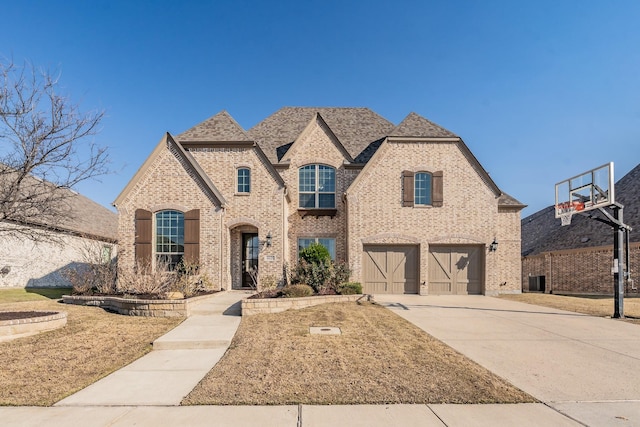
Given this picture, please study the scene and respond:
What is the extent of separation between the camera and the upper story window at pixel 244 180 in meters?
16.0

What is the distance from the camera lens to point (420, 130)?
16859 millimetres

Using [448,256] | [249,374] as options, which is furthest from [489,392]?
[448,256]

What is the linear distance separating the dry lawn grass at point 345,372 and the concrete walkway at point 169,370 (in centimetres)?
29

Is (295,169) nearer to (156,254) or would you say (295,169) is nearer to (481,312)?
(156,254)

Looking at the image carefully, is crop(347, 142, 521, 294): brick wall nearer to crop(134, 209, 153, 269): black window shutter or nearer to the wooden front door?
the wooden front door

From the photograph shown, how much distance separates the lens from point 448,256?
16.5m

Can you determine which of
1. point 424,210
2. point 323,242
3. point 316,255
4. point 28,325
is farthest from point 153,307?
point 424,210

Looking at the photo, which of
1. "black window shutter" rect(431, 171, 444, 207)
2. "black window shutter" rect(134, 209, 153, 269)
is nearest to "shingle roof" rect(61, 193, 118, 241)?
"black window shutter" rect(134, 209, 153, 269)

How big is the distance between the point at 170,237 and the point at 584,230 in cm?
2389

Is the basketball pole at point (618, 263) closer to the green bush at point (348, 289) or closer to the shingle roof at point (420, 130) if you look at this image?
the shingle roof at point (420, 130)

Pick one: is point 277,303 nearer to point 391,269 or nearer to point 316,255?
point 316,255

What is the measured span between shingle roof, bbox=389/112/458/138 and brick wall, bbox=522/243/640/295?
426 inches

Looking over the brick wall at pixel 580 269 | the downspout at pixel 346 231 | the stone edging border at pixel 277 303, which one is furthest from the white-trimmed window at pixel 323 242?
the brick wall at pixel 580 269

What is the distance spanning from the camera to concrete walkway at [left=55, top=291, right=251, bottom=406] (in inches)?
177
